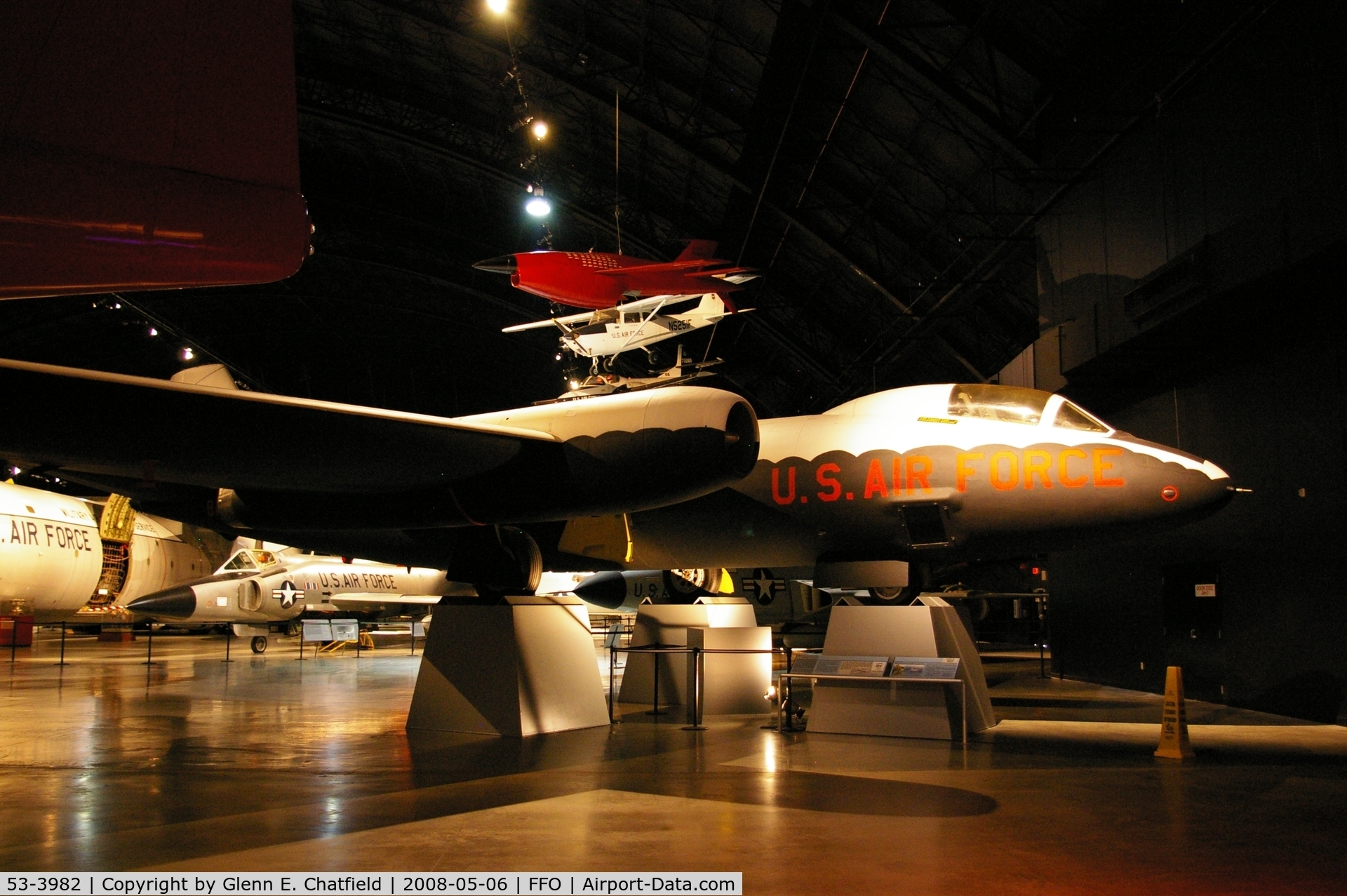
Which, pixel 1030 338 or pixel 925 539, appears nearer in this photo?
pixel 925 539

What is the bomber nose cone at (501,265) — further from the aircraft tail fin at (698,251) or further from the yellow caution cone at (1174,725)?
the yellow caution cone at (1174,725)

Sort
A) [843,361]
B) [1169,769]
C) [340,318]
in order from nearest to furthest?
[1169,769]
[843,361]
[340,318]

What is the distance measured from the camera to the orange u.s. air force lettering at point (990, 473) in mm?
8586

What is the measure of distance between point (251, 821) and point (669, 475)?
3785 millimetres

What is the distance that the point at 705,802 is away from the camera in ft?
18.9

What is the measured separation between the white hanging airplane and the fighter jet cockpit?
10.0m

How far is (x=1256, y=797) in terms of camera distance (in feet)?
19.6

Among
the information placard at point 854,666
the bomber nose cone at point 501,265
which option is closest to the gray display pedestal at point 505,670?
the information placard at point 854,666

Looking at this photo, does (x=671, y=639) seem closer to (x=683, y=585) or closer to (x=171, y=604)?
(x=683, y=585)

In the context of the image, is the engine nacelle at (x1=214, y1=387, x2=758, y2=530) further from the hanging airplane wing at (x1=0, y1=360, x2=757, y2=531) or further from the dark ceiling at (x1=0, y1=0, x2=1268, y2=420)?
the dark ceiling at (x1=0, y1=0, x2=1268, y2=420)

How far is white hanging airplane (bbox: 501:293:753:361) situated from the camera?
18.8 m

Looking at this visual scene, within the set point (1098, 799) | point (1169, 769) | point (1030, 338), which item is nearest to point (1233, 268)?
point (1169, 769)

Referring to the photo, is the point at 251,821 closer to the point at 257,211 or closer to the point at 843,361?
the point at 257,211

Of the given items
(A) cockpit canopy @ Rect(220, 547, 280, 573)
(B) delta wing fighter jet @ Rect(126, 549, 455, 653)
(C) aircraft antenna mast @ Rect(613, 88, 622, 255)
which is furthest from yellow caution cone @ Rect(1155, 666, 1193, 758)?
(A) cockpit canopy @ Rect(220, 547, 280, 573)
